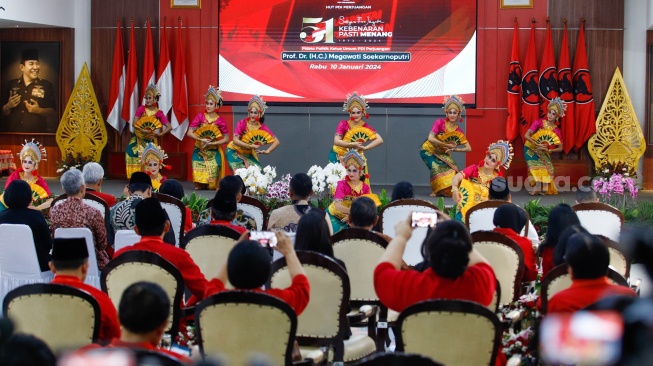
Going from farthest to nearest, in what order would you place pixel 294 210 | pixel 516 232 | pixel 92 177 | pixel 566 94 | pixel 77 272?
Answer: pixel 566 94 → pixel 92 177 → pixel 294 210 → pixel 516 232 → pixel 77 272

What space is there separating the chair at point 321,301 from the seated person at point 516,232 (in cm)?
154

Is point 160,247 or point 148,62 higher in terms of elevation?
point 148,62

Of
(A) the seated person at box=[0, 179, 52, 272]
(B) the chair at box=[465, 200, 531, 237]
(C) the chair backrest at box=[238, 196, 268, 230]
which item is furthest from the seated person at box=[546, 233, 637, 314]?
(C) the chair backrest at box=[238, 196, 268, 230]

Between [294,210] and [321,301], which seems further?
[294,210]

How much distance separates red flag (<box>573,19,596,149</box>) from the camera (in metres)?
13.1

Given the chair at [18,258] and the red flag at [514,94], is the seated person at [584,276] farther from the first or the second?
the red flag at [514,94]

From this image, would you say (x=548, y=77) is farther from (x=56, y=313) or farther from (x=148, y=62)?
(x=56, y=313)

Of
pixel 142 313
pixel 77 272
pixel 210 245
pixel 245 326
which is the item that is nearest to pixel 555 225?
pixel 210 245

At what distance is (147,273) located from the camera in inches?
167

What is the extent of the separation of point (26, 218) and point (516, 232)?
3132 millimetres

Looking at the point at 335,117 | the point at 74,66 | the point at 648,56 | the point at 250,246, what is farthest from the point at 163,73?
the point at 250,246

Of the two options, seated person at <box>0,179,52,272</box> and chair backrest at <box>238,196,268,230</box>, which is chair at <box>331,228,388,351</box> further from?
chair backrest at <box>238,196,268,230</box>

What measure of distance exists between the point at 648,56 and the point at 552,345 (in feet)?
42.6

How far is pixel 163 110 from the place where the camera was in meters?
14.1
